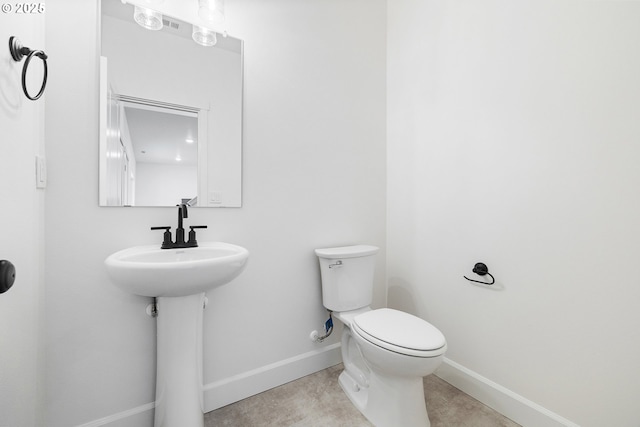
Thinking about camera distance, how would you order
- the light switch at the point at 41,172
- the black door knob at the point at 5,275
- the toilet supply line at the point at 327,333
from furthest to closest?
1. the toilet supply line at the point at 327,333
2. the light switch at the point at 41,172
3. the black door knob at the point at 5,275

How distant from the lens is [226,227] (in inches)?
54.7

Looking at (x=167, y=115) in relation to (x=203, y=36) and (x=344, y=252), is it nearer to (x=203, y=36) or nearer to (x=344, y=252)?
(x=203, y=36)

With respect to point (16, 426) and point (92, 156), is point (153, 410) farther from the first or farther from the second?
point (92, 156)

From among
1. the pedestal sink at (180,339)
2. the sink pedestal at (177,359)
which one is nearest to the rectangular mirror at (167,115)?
the pedestal sink at (180,339)

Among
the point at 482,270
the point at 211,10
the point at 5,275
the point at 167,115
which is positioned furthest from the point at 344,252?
A: the point at 211,10

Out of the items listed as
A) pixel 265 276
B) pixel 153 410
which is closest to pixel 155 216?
pixel 265 276

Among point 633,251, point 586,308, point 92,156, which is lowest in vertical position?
point 586,308

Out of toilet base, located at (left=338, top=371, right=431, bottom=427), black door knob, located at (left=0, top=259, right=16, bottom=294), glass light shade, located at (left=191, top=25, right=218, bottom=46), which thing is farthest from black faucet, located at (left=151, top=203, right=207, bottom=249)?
toilet base, located at (left=338, top=371, right=431, bottom=427)

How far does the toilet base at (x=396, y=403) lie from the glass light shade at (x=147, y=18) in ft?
6.38

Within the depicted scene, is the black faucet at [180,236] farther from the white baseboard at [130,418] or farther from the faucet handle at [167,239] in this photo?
the white baseboard at [130,418]

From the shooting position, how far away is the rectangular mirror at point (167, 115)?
1.16 m

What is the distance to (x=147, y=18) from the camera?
3.98ft

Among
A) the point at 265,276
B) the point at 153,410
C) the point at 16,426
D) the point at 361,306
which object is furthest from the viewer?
the point at 361,306

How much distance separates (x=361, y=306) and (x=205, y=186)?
1.13 metres
